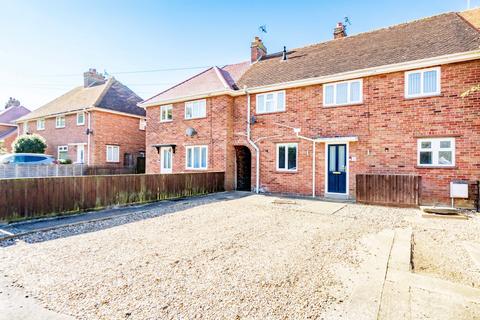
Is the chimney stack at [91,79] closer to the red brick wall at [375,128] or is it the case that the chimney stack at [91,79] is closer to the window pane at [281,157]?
the red brick wall at [375,128]

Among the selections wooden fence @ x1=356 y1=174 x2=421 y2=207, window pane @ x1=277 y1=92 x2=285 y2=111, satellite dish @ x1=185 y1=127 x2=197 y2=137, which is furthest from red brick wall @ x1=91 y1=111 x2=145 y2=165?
wooden fence @ x1=356 y1=174 x2=421 y2=207

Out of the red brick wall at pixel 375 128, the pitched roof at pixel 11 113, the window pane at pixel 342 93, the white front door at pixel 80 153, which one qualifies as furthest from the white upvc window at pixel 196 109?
the pitched roof at pixel 11 113

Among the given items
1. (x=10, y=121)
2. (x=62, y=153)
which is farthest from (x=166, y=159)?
(x=10, y=121)

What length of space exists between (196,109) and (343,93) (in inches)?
329

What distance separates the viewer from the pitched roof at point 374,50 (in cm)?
1036

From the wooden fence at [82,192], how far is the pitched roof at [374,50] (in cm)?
713

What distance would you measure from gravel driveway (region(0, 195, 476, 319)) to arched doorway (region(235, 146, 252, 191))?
811 cm

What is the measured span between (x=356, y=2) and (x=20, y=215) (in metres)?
15.0

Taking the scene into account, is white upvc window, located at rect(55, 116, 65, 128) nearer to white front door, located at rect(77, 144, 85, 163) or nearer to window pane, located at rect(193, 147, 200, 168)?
white front door, located at rect(77, 144, 85, 163)

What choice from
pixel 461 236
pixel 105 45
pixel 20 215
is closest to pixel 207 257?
pixel 461 236

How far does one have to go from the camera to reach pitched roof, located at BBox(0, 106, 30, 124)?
107 feet

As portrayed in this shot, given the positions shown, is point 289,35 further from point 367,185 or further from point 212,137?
point 367,185

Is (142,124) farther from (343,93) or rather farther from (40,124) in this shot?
(343,93)

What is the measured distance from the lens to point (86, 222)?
7.42 m
